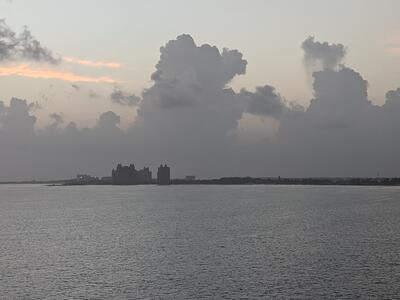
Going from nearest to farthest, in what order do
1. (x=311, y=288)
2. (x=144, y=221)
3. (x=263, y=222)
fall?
(x=311, y=288)
(x=263, y=222)
(x=144, y=221)

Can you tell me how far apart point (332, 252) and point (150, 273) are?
30.0 m

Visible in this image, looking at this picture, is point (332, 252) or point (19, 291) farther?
point (332, 252)

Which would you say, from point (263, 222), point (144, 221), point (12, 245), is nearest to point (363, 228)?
point (263, 222)

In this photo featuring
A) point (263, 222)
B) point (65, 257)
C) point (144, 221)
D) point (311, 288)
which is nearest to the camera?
point (311, 288)

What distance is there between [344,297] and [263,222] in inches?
3087

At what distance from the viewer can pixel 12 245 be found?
89.1m

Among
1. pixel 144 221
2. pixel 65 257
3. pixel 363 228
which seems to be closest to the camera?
pixel 65 257

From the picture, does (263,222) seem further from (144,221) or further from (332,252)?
(332,252)

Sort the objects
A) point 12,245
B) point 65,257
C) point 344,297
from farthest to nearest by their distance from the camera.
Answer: point 12,245
point 65,257
point 344,297

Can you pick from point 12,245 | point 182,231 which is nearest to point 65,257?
point 12,245

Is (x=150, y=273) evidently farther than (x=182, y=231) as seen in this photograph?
No

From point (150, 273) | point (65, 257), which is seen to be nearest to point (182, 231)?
point (65, 257)

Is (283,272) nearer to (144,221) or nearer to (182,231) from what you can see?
(182,231)

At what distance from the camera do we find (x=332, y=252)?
3031 inches
